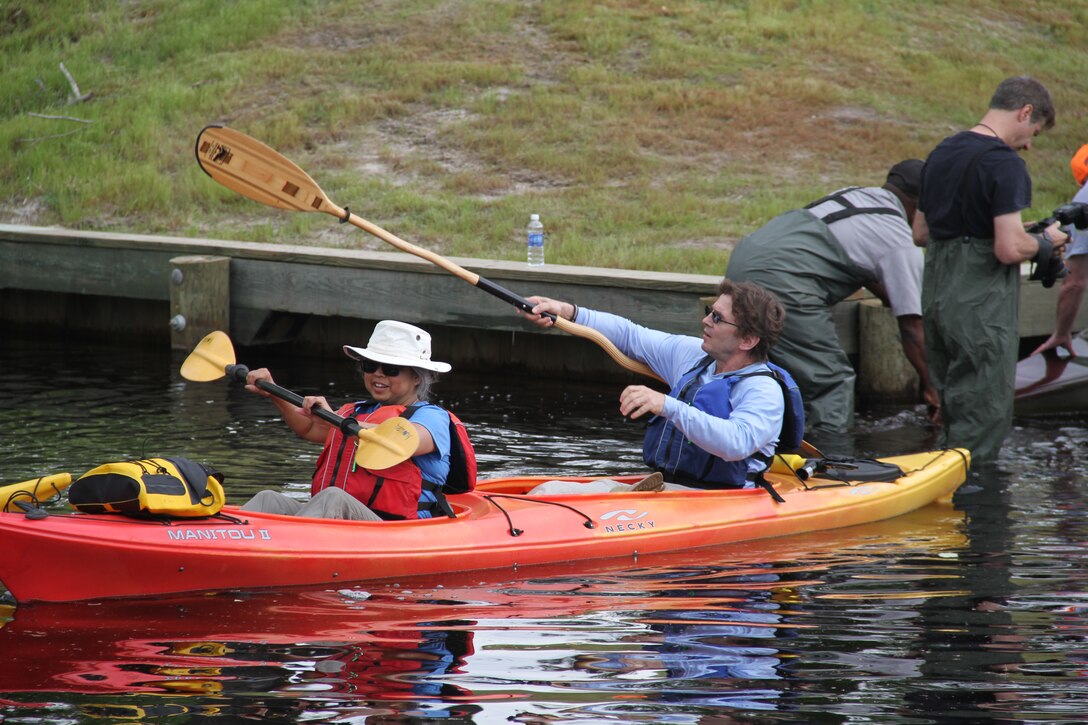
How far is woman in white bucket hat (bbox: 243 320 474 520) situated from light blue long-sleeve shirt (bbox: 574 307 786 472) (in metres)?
0.85

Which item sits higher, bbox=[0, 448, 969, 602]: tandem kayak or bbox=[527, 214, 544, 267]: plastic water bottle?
bbox=[527, 214, 544, 267]: plastic water bottle

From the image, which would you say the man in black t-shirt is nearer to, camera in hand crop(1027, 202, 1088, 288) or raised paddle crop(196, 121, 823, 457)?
camera in hand crop(1027, 202, 1088, 288)

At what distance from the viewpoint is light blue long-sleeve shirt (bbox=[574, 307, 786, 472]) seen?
17.2ft

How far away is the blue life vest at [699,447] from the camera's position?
18.2 ft

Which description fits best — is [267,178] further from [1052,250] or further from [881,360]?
[881,360]

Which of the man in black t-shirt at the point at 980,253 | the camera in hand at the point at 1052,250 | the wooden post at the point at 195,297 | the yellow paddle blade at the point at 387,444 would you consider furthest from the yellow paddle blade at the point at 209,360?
the wooden post at the point at 195,297

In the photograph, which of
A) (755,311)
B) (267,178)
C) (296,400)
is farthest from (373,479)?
(267,178)

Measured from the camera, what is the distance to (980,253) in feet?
21.0

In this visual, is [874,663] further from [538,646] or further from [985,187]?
[985,187]

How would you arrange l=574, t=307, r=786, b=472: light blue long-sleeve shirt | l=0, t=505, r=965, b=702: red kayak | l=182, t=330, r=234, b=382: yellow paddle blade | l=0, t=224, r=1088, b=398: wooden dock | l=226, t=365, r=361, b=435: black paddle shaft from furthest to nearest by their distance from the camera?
l=0, t=224, r=1088, b=398: wooden dock, l=182, t=330, r=234, b=382: yellow paddle blade, l=574, t=307, r=786, b=472: light blue long-sleeve shirt, l=226, t=365, r=361, b=435: black paddle shaft, l=0, t=505, r=965, b=702: red kayak

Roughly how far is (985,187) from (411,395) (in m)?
2.80

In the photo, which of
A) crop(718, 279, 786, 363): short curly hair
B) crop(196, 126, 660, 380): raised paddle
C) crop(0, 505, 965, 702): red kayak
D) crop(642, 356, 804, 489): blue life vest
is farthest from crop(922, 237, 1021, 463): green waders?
crop(196, 126, 660, 380): raised paddle

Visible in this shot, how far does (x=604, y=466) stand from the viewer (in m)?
7.26

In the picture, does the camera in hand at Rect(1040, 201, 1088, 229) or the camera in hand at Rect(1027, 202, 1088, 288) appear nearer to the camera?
the camera in hand at Rect(1027, 202, 1088, 288)
